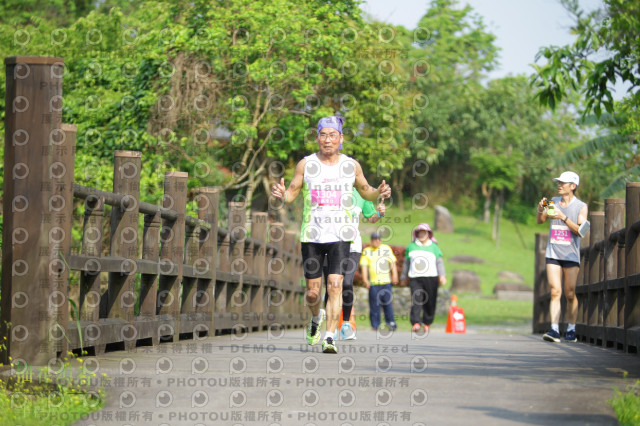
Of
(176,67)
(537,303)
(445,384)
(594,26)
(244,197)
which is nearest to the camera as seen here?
(445,384)

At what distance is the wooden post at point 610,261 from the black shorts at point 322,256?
2.99m

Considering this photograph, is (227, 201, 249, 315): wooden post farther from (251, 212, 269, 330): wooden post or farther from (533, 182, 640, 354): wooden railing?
(533, 182, 640, 354): wooden railing

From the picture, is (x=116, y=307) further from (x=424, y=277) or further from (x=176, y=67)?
(x=176, y=67)

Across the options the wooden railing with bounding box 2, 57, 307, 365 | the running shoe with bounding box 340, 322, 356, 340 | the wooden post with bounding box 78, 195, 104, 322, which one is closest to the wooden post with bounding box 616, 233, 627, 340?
the running shoe with bounding box 340, 322, 356, 340

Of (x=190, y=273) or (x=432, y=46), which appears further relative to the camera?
(x=432, y=46)

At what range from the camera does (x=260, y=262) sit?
47.2 feet

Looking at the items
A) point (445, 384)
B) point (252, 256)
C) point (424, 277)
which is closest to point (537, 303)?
point (424, 277)

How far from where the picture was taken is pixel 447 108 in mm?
67375

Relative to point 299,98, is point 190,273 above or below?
below

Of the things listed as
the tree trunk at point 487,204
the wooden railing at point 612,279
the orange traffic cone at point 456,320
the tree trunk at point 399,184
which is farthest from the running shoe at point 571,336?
the tree trunk at point 487,204

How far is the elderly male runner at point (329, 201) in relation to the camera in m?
8.59

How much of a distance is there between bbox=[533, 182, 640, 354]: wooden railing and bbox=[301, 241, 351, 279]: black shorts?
2345 millimetres

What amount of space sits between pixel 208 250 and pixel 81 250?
3178 mm

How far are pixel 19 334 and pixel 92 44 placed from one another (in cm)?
2076
